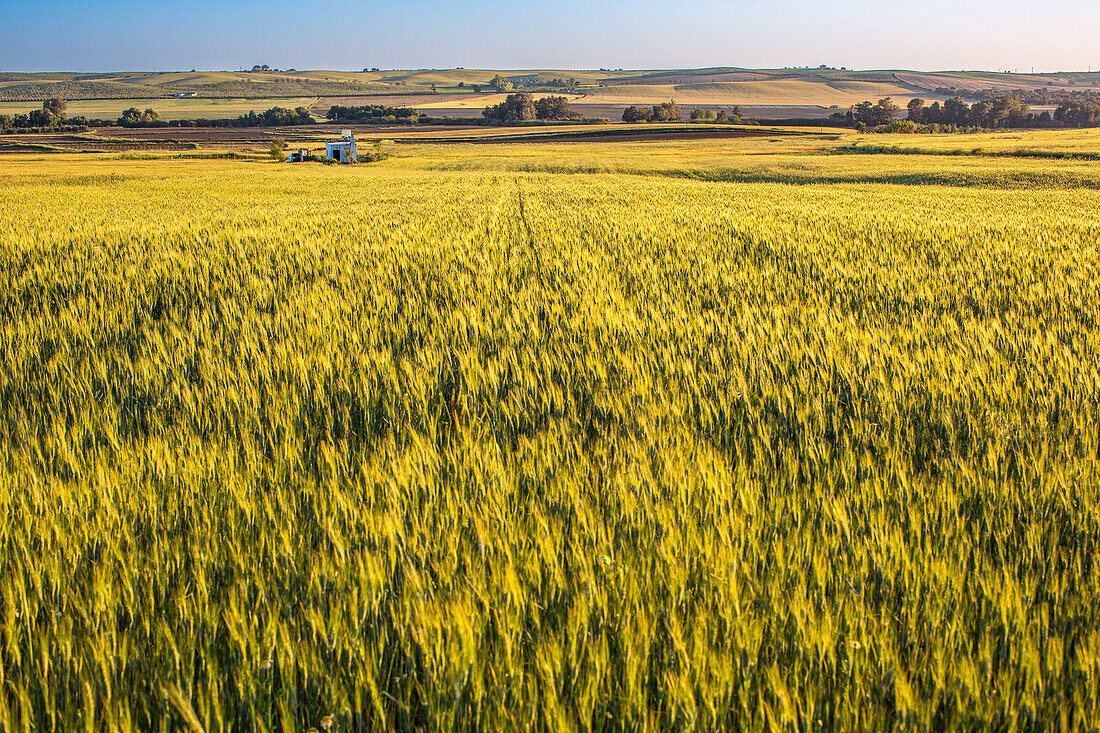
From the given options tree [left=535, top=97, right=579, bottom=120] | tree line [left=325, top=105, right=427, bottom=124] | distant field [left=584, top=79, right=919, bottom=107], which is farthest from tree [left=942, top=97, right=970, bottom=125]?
tree line [left=325, top=105, right=427, bottom=124]

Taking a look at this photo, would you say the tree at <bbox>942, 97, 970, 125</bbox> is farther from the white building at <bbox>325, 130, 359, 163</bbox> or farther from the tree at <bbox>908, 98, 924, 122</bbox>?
the white building at <bbox>325, 130, 359, 163</bbox>

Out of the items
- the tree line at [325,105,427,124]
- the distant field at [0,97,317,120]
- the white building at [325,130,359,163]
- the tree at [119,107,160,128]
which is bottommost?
the white building at [325,130,359,163]

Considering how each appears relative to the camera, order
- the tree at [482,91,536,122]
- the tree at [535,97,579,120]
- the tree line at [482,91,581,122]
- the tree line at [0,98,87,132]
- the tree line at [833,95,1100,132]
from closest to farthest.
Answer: the tree line at [0,98,87,132] < the tree line at [833,95,1100,132] < the tree at [482,91,536,122] < the tree line at [482,91,581,122] < the tree at [535,97,579,120]

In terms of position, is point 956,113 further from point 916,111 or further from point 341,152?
point 341,152

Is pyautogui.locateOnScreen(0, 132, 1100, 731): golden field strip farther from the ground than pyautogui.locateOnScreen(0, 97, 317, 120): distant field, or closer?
closer

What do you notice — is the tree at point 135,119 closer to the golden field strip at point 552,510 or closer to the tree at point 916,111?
the golden field strip at point 552,510

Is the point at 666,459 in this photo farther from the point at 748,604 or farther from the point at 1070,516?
the point at 1070,516

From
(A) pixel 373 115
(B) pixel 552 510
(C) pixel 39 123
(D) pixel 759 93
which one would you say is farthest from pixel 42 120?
(D) pixel 759 93

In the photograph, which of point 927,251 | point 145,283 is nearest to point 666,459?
point 145,283
